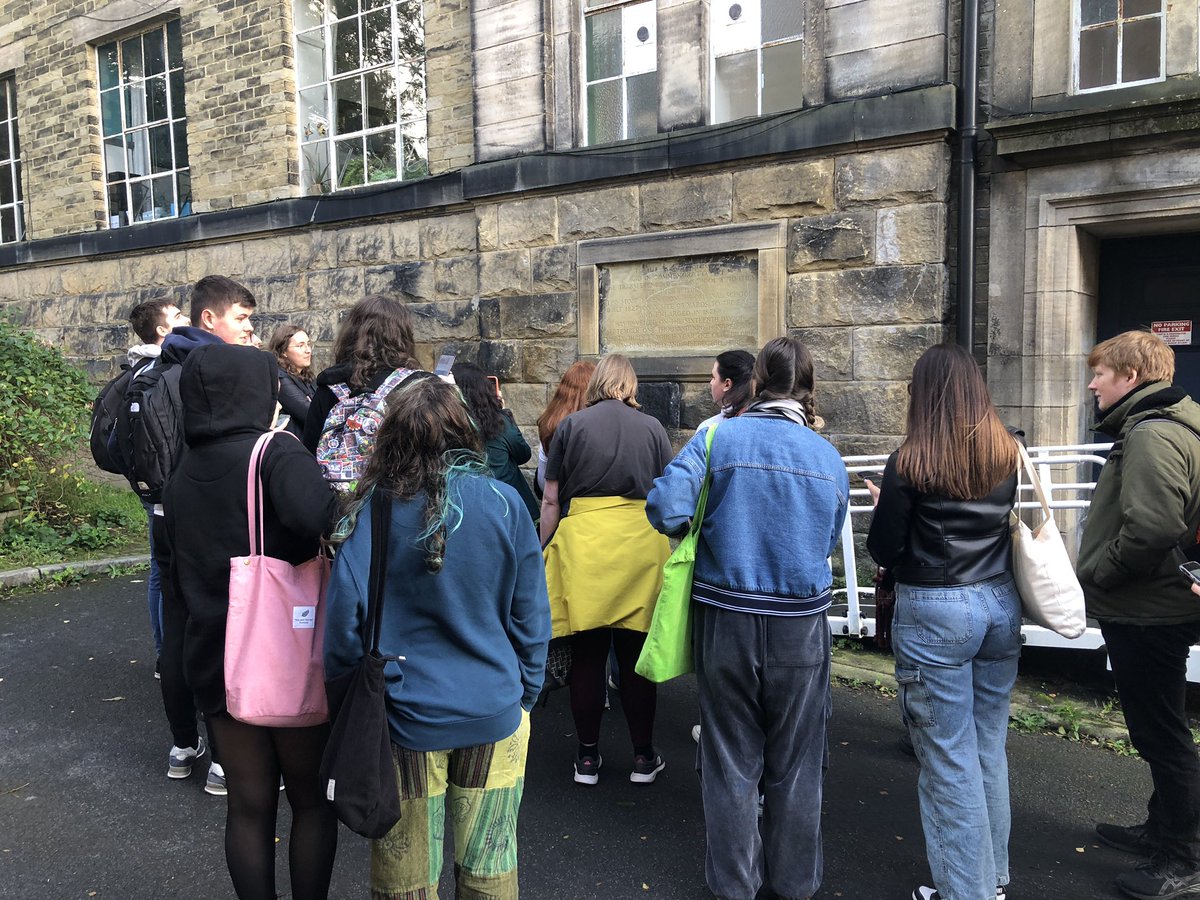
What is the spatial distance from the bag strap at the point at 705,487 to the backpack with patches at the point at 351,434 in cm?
98

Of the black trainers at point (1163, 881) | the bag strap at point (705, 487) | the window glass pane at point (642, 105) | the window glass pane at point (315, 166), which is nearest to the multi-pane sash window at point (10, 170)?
the window glass pane at point (315, 166)

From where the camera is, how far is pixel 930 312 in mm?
5898

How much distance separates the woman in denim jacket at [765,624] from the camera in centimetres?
280

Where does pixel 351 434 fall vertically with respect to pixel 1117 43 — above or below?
below

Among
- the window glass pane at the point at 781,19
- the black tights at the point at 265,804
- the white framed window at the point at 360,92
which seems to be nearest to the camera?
the black tights at the point at 265,804

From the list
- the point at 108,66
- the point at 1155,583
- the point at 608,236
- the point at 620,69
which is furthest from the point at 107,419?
the point at 108,66

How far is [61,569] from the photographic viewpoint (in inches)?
292

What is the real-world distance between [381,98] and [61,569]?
5.38 meters

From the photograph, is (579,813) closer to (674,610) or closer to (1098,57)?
(674,610)

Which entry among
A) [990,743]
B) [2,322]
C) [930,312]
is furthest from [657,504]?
[2,322]

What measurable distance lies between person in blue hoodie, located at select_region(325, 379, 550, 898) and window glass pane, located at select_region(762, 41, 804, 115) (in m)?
5.27

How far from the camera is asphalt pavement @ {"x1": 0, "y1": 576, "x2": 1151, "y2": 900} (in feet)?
10.2

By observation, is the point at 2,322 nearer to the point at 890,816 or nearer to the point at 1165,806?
the point at 890,816

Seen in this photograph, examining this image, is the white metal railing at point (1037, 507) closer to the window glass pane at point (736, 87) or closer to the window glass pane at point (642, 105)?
the window glass pane at point (736, 87)
